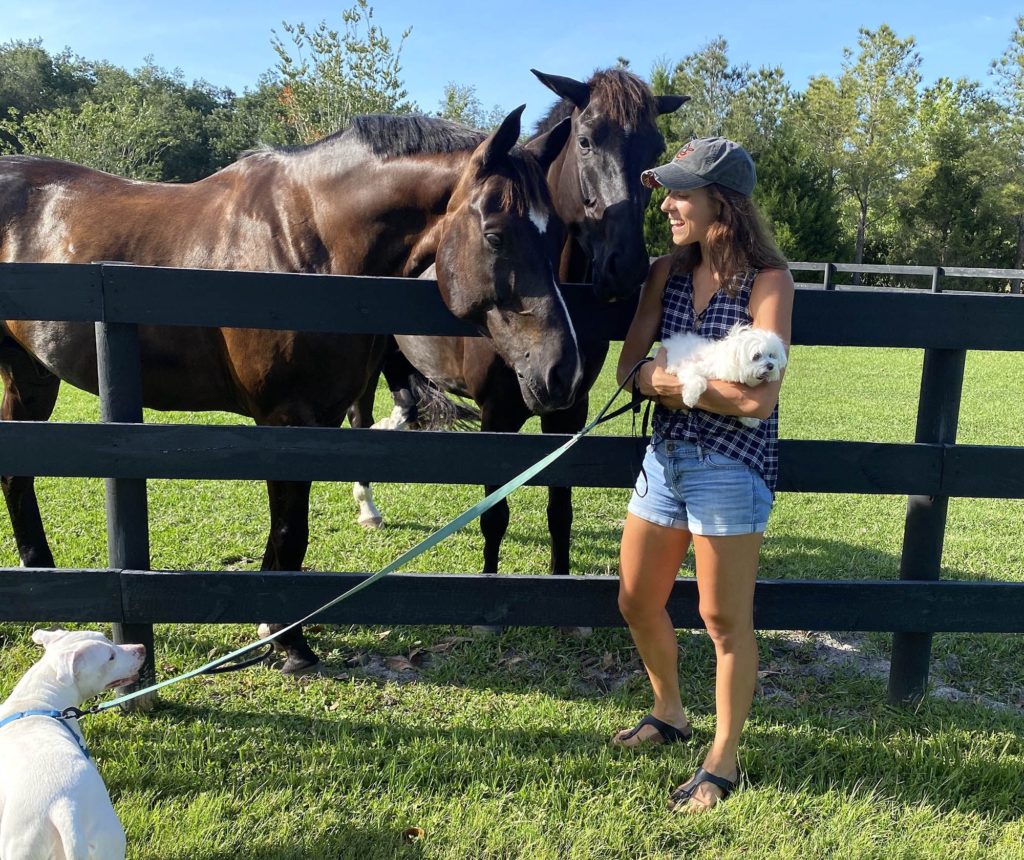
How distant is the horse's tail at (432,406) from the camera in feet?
20.0

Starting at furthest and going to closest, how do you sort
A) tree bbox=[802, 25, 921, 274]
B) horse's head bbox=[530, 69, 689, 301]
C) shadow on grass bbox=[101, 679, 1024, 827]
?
tree bbox=[802, 25, 921, 274], horse's head bbox=[530, 69, 689, 301], shadow on grass bbox=[101, 679, 1024, 827]

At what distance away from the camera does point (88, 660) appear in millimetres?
2125

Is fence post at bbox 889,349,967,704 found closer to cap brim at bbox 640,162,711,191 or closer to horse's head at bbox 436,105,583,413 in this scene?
cap brim at bbox 640,162,711,191

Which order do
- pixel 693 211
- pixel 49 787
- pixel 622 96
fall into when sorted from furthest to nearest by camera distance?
pixel 622 96
pixel 693 211
pixel 49 787

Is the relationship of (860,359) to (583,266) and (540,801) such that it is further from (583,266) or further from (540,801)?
(540,801)

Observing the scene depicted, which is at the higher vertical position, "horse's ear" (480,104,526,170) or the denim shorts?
"horse's ear" (480,104,526,170)

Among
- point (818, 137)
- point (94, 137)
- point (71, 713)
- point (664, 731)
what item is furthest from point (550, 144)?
point (818, 137)

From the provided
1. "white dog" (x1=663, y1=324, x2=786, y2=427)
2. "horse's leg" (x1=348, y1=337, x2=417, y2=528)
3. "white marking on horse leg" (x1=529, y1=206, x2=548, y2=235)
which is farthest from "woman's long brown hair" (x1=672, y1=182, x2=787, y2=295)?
"horse's leg" (x1=348, y1=337, x2=417, y2=528)

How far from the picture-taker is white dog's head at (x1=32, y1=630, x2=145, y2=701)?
2096 millimetres

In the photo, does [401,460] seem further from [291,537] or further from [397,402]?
[397,402]

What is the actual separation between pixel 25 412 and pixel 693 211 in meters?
3.81

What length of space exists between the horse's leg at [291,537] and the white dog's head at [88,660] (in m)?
1.10

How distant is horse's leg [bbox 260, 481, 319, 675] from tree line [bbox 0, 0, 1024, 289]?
20569 millimetres

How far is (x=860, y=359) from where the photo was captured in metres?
15.8
